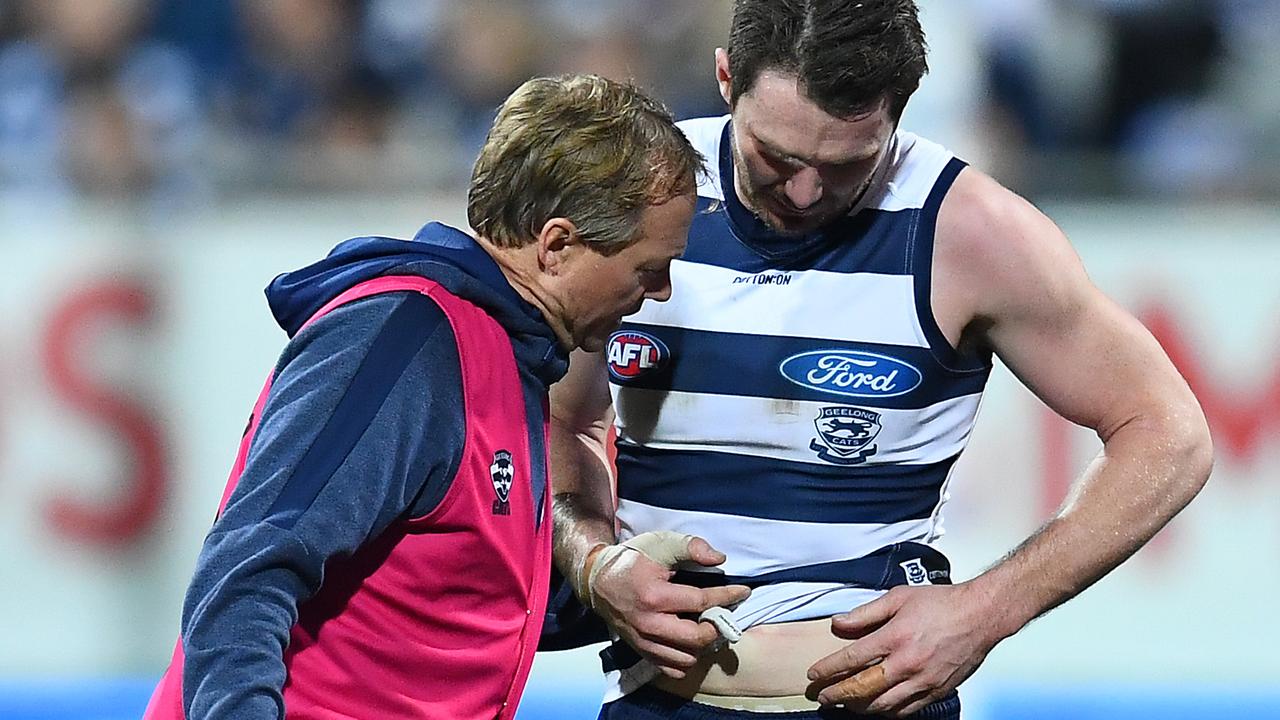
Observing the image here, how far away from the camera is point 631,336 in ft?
8.74

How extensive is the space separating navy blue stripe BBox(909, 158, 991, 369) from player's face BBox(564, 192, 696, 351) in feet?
1.20

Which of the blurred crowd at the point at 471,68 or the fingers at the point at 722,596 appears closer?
the fingers at the point at 722,596

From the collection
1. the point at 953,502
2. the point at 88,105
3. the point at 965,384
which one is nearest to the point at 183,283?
the point at 88,105

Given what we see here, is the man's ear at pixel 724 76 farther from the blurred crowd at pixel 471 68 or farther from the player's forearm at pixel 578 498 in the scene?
the blurred crowd at pixel 471 68

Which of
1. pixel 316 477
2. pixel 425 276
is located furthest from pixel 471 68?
pixel 316 477

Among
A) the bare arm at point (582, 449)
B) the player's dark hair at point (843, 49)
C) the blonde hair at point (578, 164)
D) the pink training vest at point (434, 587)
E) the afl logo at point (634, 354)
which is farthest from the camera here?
the bare arm at point (582, 449)

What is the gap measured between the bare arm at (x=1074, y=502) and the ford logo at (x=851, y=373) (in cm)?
11

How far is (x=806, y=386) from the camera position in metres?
2.54

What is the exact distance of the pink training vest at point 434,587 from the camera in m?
2.10

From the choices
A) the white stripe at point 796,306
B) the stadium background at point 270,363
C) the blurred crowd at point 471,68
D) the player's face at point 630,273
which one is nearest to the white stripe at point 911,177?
the white stripe at point 796,306

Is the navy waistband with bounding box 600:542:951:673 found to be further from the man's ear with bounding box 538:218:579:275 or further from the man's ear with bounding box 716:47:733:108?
the man's ear with bounding box 716:47:733:108

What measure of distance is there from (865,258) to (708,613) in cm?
54

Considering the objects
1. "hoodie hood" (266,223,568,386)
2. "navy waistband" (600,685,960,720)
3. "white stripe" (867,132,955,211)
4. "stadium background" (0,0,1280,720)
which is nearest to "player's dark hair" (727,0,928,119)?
"white stripe" (867,132,955,211)

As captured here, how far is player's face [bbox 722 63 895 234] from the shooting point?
2414 millimetres
